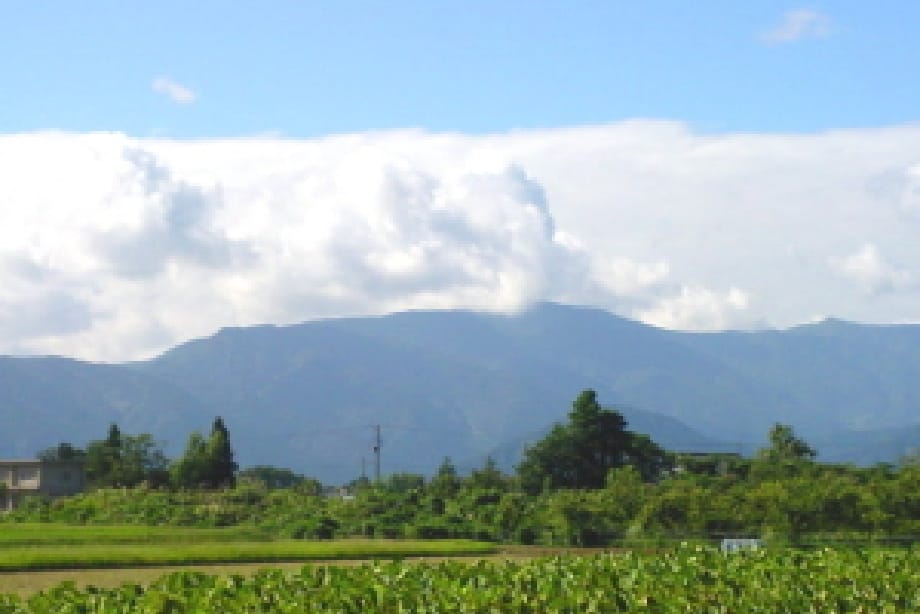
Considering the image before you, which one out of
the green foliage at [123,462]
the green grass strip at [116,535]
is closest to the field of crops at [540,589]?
the green grass strip at [116,535]

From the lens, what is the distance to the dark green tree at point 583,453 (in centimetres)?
7962

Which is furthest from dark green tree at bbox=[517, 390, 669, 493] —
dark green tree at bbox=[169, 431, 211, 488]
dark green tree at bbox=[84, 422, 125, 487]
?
dark green tree at bbox=[84, 422, 125, 487]

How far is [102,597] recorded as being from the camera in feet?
57.9

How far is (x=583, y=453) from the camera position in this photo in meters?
80.3

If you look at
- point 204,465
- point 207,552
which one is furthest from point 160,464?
point 207,552

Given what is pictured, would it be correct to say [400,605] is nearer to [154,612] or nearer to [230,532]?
[154,612]

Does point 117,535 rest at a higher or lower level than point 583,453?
lower

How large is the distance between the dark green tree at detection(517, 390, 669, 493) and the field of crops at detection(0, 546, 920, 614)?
178 ft

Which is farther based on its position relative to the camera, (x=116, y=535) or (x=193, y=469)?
(x=193, y=469)

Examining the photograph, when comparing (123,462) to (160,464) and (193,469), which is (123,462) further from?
(193,469)

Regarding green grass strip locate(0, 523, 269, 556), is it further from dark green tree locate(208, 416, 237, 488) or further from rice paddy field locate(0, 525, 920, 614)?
rice paddy field locate(0, 525, 920, 614)

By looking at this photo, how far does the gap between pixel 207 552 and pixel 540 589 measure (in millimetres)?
27605

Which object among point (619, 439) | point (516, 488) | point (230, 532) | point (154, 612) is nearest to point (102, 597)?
point (154, 612)

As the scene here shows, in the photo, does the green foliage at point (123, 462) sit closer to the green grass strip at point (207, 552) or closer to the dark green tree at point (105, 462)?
the dark green tree at point (105, 462)
